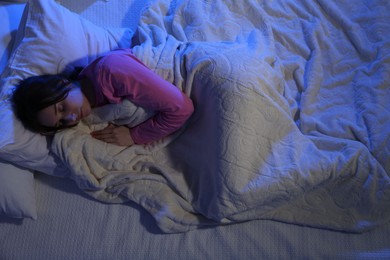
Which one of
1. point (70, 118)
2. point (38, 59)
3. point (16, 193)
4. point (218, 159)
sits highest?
point (38, 59)

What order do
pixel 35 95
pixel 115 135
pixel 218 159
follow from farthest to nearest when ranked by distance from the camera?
1. pixel 115 135
2. pixel 218 159
3. pixel 35 95

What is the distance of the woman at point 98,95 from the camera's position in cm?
87

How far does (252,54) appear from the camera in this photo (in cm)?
102

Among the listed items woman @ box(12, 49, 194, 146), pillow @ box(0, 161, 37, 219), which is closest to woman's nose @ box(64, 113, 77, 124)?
woman @ box(12, 49, 194, 146)

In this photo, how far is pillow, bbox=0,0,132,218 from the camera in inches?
36.6

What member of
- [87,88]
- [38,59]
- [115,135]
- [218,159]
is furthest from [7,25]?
[218,159]

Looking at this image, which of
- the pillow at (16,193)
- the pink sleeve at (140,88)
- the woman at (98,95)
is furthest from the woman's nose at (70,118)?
the pillow at (16,193)

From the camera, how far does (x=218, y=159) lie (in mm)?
957

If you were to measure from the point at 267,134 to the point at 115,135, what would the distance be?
512mm

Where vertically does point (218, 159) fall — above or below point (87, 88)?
below

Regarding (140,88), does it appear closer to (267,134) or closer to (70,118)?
(70,118)

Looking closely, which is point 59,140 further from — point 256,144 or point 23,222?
point 256,144

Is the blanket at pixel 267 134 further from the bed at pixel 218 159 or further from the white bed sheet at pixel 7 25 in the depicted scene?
the white bed sheet at pixel 7 25

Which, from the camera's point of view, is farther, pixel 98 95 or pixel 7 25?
pixel 7 25
